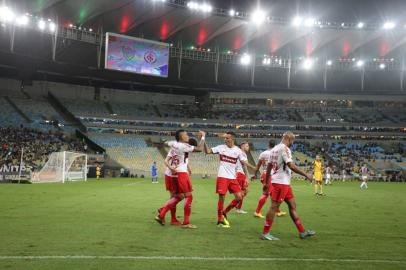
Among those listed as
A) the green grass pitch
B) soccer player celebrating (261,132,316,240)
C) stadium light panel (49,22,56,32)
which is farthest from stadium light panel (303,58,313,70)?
soccer player celebrating (261,132,316,240)

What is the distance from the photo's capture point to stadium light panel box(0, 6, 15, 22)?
40.8m

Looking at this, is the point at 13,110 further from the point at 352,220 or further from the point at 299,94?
the point at 352,220

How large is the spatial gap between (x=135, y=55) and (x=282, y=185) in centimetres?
4397

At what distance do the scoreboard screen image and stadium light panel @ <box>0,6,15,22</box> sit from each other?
406 inches

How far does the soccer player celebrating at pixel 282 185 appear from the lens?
26.0ft

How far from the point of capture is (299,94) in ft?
231

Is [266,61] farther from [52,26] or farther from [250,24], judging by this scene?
[52,26]

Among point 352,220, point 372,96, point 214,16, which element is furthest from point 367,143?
point 352,220

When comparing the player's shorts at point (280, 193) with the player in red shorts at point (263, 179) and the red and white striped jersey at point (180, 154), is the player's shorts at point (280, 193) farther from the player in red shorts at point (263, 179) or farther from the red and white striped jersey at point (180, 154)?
the red and white striped jersey at point (180, 154)

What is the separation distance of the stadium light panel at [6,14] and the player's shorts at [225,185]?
40.1 meters

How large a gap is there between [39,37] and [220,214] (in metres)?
48.3

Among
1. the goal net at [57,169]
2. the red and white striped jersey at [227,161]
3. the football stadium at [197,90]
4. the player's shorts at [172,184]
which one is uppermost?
the football stadium at [197,90]

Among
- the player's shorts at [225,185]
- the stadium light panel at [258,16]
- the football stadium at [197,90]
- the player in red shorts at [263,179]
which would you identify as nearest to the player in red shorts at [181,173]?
the player's shorts at [225,185]

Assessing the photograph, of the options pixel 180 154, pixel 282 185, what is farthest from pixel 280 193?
pixel 180 154
